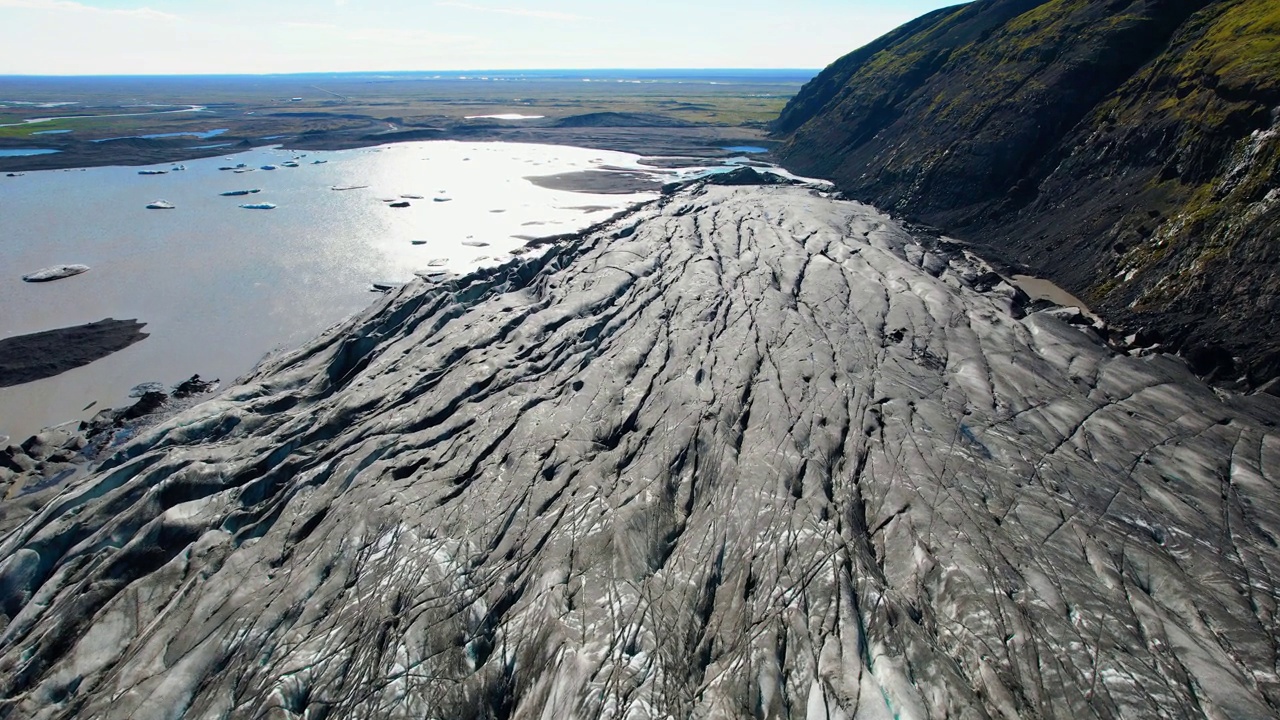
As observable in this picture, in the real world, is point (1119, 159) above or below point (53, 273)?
above

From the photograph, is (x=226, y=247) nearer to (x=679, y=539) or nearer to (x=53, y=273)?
(x=53, y=273)

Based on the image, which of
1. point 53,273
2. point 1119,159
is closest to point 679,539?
point 1119,159

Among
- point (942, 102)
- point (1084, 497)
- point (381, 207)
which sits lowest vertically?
point (381, 207)

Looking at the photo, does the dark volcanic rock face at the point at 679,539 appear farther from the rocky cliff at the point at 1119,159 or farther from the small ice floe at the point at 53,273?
the small ice floe at the point at 53,273

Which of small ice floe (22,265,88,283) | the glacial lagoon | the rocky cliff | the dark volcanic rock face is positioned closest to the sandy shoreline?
the glacial lagoon

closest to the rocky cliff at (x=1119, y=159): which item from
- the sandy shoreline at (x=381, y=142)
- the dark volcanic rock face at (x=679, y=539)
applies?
the dark volcanic rock face at (x=679, y=539)

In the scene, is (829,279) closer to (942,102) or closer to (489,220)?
(489,220)

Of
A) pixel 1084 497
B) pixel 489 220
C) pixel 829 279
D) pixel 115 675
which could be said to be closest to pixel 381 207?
pixel 489 220
